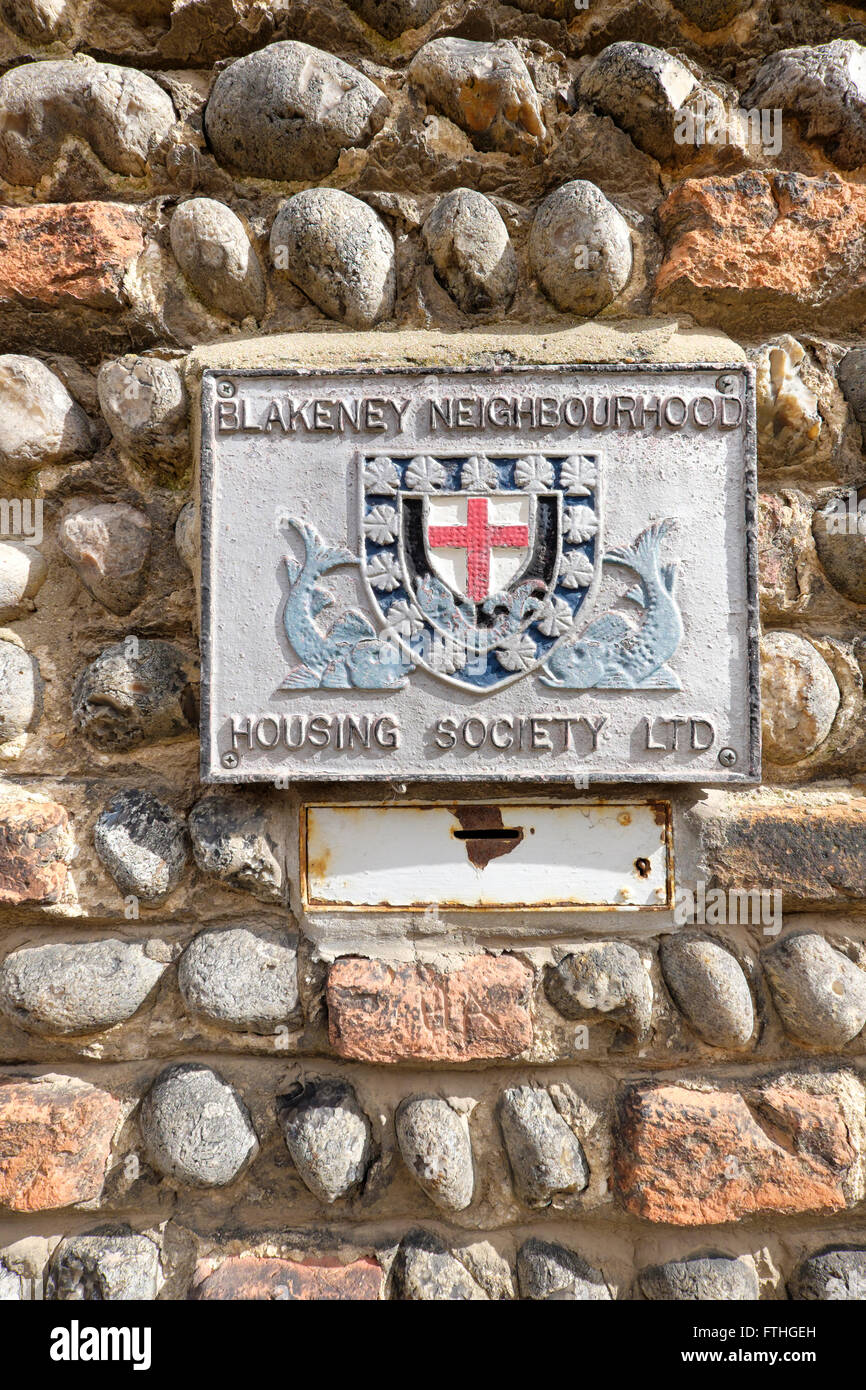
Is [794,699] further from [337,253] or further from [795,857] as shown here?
[337,253]

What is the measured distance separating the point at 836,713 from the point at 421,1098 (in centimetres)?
97

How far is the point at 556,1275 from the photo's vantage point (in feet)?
3.96

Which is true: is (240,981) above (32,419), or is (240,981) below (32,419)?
below

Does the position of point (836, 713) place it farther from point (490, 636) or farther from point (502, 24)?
point (502, 24)

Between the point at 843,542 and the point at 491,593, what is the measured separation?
641mm

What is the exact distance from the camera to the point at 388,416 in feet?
4.18

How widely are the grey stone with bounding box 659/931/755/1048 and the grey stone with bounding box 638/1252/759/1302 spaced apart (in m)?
0.33

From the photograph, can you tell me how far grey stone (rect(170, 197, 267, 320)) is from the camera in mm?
1303

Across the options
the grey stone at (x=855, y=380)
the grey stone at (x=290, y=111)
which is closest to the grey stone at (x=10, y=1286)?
the grey stone at (x=290, y=111)

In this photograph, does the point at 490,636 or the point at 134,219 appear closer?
the point at 490,636

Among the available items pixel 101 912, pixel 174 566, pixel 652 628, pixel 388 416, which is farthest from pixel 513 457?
pixel 101 912

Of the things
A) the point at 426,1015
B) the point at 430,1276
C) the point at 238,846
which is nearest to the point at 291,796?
the point at 238,846

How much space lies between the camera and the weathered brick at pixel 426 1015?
4.05 feet

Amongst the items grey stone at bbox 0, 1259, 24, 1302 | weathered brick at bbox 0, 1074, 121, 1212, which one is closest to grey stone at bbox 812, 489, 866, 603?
weathered brick at bbox 0, 1074, 121, 1212
